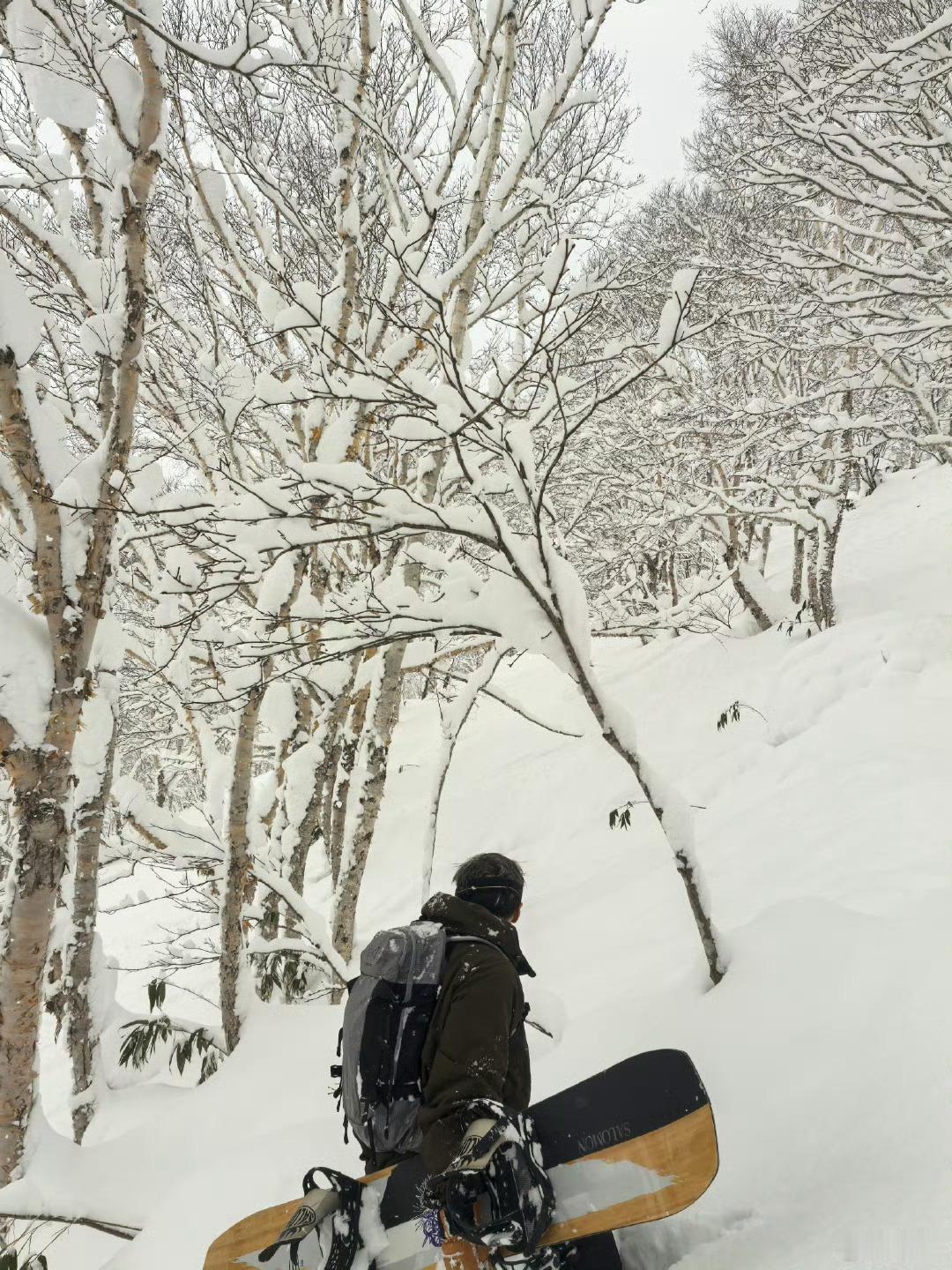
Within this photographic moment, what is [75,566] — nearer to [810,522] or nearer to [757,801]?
[757,801]

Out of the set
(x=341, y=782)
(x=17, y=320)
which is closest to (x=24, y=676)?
(x=17, y=320)

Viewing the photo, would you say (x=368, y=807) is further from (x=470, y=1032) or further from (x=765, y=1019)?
(x=470, y=1032)

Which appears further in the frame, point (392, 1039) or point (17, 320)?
point (17, 320)

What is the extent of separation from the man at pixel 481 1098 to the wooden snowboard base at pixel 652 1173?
117 mm

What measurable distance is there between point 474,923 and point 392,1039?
1.08ft

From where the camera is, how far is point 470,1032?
62.6 inches

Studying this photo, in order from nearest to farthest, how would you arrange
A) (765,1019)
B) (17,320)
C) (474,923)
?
1. (474,923)
2. (765,1019)
3. (17,320)

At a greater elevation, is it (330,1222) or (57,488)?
(57,488)

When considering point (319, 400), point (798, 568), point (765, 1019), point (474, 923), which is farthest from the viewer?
point (798, 568)

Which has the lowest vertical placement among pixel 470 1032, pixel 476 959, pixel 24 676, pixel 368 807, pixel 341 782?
pixel 470 1032

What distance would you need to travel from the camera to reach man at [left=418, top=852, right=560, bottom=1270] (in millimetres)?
1416

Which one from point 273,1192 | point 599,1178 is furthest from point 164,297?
point 599,1178

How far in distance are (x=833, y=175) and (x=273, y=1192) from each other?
8356mm

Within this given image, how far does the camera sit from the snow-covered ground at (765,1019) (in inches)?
66.9
